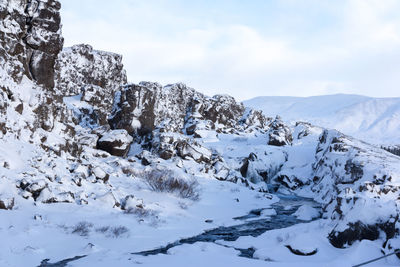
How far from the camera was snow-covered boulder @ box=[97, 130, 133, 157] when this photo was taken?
1587 inches

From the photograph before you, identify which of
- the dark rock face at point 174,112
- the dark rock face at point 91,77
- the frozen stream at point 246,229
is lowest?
the frozen stream at point 246,229

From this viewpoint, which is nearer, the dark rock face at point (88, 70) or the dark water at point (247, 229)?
the dark water at point (247, 229)

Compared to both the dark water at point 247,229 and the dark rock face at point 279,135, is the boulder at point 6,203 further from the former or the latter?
the dark rock face at point 279,135

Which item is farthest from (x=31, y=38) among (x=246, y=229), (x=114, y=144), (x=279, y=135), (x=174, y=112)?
(x=174, y=112)

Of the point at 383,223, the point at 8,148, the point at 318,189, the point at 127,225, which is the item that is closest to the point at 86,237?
the point at 127,225

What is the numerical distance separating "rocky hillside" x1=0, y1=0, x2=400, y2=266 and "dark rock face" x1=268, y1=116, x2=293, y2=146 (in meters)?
0.21

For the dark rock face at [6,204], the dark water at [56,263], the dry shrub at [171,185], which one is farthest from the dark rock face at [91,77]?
the dark water at [56,263]

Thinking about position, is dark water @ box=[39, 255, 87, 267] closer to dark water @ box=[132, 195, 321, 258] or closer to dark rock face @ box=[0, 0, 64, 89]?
dark water @ box=[132, 195, 321, 258]

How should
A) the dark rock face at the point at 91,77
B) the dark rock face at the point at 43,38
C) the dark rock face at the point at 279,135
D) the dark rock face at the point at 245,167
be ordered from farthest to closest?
the dark rock face at the point at 279,135
the dark rock face at the point at 91,77
the dark rock face at the point at 245,167
the dark rock face at the point at 43,38

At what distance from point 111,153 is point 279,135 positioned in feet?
124

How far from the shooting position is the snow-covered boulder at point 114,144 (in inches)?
1587

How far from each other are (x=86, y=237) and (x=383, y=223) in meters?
12.1

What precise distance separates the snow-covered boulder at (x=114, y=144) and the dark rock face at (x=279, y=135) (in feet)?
113

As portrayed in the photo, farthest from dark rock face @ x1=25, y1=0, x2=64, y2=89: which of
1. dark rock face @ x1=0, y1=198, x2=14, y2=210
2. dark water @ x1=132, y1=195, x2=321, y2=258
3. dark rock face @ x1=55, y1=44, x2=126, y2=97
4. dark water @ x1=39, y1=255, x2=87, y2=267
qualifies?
dark rock face @ x1=55, y1=44, x2=126, y2=97
